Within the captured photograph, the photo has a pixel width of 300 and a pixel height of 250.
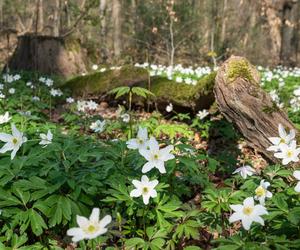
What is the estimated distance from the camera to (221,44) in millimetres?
17656

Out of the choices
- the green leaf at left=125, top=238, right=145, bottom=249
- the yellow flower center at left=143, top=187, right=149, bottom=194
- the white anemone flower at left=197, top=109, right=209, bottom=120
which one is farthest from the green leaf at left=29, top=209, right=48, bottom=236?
the white anemone flower at left=197, top=109, right=209, bottom=120

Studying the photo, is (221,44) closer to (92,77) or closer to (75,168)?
(92,77)

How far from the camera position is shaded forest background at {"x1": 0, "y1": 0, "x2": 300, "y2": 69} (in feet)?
48.8

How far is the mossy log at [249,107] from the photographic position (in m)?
3.78

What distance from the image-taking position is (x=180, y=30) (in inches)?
632

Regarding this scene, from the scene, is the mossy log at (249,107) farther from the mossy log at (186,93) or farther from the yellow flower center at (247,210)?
the yellow flower center at (247,210)

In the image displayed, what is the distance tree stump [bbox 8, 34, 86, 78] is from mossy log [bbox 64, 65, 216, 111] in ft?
9.78

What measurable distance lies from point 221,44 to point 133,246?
53.4 feet

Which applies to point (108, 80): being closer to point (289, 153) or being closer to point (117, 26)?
point (289, 153)

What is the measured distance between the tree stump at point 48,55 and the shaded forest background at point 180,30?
1195 mm

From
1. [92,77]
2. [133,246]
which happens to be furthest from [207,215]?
[92,77]

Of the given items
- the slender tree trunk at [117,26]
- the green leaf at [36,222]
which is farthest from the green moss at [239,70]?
the slender tree trunk at [117,26]

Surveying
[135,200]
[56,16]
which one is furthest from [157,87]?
[56,16]

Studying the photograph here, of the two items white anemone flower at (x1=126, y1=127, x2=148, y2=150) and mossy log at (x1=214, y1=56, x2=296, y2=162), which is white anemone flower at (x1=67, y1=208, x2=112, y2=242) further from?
mossy log at (x1=214, y1=56, x2=296, y2=162)
